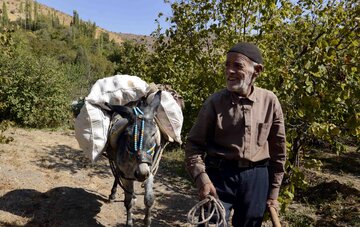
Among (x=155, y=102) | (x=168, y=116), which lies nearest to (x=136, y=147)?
(x=155, y=102)

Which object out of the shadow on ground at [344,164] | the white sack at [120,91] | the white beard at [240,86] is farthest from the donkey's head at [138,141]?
the shadow on ground at [344,164]

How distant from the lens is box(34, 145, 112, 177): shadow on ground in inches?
310

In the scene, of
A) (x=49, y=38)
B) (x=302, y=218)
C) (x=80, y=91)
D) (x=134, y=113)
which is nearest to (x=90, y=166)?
(x=134, y=113)

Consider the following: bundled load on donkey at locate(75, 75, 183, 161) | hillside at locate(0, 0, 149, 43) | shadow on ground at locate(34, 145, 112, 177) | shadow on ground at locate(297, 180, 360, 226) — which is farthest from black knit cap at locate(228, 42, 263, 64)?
hillside at locate(0, 0, 149, 43)

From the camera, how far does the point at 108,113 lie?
507 cm

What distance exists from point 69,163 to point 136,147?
15.5 ft

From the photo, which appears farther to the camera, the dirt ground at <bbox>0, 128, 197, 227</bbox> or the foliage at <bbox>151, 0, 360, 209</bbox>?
the dirt ground at <bbox>0, 128, 197, 227</bbox>

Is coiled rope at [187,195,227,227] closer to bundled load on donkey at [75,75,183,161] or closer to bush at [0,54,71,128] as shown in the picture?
bundled load on donkey at [75,75,183,161]

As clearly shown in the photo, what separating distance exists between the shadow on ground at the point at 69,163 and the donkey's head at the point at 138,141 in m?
3.40

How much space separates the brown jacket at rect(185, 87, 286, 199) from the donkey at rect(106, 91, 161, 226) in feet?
5.51

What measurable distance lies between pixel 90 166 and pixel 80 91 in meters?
16.8

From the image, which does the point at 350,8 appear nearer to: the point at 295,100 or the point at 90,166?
the point at 295,100

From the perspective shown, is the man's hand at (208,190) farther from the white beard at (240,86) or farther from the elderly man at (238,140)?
the white beard at (240,86)

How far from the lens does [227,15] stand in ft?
19.4
